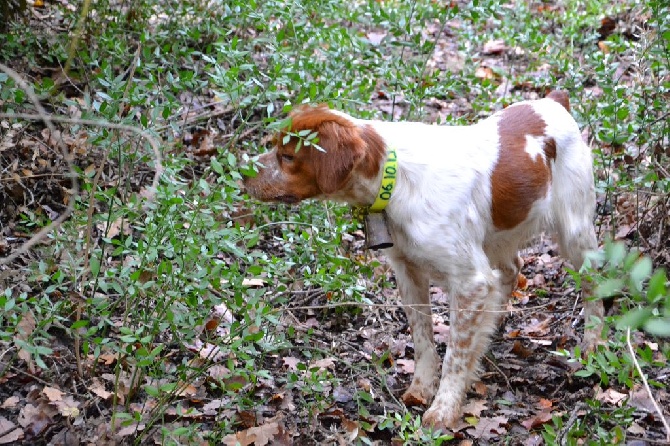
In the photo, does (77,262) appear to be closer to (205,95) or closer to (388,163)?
(388,163)

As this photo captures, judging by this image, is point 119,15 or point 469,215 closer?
point 469,215

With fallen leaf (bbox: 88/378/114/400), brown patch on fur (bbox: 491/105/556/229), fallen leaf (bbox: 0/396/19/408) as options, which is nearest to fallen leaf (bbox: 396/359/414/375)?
brown patch on fur (bbox: 491/105/556/229)

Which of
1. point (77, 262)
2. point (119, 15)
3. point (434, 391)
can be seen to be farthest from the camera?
point (119, 15)

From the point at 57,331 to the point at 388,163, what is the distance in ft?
6.38

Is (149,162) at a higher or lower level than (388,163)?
lower

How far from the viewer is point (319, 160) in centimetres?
414

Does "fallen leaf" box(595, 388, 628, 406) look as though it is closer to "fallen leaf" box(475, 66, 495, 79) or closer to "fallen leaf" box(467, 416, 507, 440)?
"fallen leaf" box(467, 416, 507, 440)

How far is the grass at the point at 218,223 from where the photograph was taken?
3553mm

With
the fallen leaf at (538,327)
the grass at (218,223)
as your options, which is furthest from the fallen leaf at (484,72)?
the fallen leaf at (538,327)

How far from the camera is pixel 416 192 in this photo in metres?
4.21

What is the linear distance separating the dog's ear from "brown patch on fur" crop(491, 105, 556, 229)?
84cm

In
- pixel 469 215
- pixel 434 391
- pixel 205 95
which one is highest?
pixel 469 215

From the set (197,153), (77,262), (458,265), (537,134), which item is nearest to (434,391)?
(458,265)

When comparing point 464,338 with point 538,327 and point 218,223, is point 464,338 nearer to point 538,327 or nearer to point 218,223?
point 538,327
